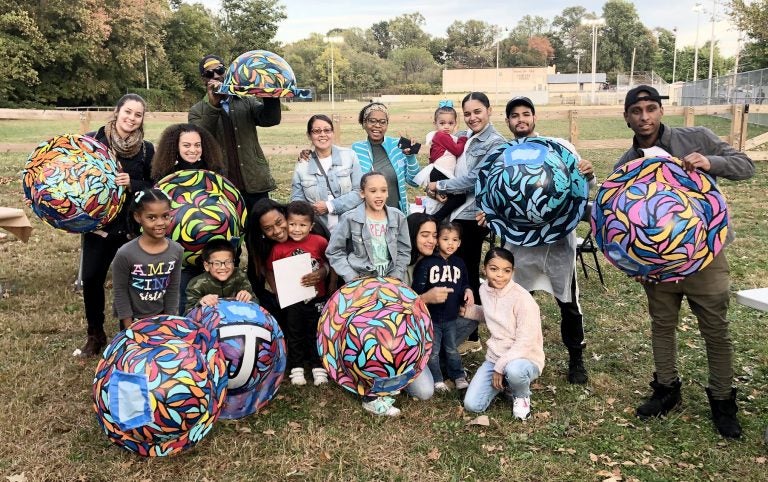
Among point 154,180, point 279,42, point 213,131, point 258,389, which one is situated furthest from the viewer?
point 279,42

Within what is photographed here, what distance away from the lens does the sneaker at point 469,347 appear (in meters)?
5.56

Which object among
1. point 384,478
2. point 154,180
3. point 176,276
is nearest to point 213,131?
point 154,180

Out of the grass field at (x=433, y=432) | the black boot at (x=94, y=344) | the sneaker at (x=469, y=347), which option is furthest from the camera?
the sneaker at (x=469, y=347)

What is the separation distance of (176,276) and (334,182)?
1.53m

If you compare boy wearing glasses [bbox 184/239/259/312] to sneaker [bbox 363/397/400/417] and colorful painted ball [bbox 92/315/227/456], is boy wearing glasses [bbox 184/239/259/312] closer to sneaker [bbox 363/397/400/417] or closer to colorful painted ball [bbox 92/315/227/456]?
colorful painted ball [bbox 92/315/227/456]

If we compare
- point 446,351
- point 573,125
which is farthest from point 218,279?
point 573,125

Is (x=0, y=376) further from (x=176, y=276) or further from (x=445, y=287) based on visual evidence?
(x=445, y=287)

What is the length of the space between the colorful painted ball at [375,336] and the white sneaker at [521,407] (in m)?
0.78

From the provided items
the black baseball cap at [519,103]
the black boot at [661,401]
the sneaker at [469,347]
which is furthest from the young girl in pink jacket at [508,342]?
the black baseball cap at [519,103]

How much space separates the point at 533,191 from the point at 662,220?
2.74ft

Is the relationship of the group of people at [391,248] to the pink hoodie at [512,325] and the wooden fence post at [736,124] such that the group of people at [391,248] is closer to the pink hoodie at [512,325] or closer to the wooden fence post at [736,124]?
the pink hoodie at [512,325]

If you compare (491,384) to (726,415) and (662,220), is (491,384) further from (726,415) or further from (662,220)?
(662,220)

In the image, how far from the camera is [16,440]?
4121mm

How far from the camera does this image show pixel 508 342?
4496 mm
